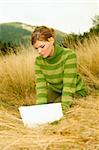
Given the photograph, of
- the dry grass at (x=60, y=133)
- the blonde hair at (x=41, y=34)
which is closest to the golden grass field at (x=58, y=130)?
the dry grass at (x=60, y=133)

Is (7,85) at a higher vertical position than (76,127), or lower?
lower

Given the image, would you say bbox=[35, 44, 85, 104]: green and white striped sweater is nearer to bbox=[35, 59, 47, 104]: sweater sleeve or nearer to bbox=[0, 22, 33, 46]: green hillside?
bbox=[35, 59, 47, 104]: sweater sleeve

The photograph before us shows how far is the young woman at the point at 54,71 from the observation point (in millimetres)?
3900

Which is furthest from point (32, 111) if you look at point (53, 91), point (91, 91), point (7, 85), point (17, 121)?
point (7, 85)

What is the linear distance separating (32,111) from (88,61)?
3.21 meters

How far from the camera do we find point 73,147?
2.72m

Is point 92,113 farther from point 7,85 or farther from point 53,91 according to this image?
point 7,85

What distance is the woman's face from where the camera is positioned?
386 cm

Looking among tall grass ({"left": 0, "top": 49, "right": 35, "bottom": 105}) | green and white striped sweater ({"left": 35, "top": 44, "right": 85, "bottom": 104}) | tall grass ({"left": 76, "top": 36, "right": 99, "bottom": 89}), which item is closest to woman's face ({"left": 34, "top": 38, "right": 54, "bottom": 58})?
green and white striped sweater ({"left": 35, "top": 44, "right": 85, "bottom": 104})

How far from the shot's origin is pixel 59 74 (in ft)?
13.8

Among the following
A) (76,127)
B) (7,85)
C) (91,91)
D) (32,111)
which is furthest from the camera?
(7,85)

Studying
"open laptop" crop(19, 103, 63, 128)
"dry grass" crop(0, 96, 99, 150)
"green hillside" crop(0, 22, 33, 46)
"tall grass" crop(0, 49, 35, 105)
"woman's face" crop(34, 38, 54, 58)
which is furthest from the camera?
"green hillside" crop(0, 22, 33, 46)

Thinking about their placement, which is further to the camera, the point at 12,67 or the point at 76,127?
the point at 12,67

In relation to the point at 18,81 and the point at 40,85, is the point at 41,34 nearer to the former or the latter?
the point at 40,85
